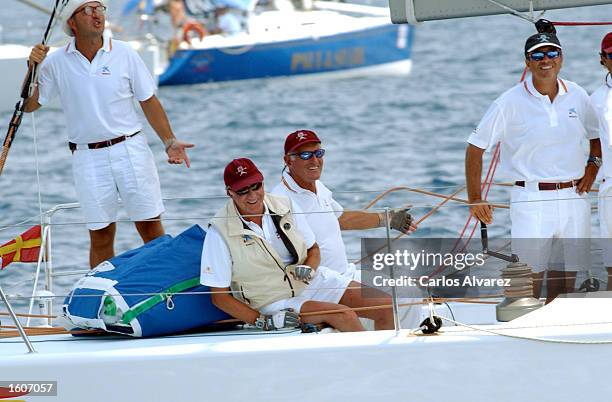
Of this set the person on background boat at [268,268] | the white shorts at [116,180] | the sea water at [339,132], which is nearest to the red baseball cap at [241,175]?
the person on background boat at [268,268]

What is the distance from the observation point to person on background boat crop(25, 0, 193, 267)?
219 inches

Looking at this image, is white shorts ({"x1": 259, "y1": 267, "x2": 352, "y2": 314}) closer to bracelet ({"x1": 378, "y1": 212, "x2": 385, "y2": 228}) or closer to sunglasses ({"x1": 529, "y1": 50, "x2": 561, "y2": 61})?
bracelet ({"x1": 378, "y1": 212, "x2": 385, "y2": 228})

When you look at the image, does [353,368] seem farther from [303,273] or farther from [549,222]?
[549,222]

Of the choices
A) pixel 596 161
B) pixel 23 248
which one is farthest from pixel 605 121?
pixel 23 248

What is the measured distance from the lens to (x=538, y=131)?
500 cm

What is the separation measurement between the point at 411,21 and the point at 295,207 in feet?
2.80

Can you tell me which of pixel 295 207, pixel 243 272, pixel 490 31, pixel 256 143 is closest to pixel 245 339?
pixel 243 272

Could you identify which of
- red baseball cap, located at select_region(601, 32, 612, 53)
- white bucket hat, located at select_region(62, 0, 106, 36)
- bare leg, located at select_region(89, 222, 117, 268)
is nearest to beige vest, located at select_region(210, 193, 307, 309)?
bare leg, located at select_region(89, 222, 117, 268)

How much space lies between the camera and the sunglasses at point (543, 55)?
4.90m

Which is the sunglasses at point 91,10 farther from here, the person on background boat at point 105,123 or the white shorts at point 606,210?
the white shorts at point 606,210

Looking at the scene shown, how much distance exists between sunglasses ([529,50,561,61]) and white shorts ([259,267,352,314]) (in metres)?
1.10

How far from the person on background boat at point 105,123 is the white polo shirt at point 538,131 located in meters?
1.35

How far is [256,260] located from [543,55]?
134cm

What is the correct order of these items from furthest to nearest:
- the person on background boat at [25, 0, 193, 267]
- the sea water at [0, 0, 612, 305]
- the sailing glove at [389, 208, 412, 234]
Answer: the sea water at [0, 0, 612, 305] → the person on background boat at [25, 0, 193, 267] → the sailing glove at [389, 208, 412, 234]
